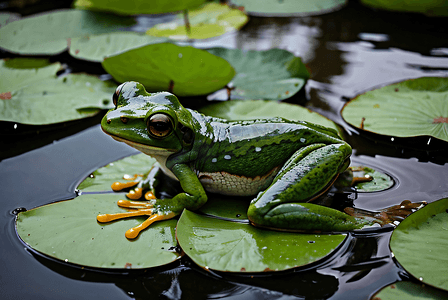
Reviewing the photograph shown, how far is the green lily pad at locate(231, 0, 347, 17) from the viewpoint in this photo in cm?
608

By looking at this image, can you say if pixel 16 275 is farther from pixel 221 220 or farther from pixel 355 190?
pixel 355 190

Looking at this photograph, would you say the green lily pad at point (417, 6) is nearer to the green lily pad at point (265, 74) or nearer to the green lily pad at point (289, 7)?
the green lily pad at point (289, 7)

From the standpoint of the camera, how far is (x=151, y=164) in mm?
3066

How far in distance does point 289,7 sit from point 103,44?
3235 millimetres

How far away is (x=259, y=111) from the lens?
11.4ft

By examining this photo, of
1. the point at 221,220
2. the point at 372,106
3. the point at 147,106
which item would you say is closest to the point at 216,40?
the point at 372,106

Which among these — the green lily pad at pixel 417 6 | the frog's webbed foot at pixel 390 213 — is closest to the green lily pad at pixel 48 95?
the frog's webbed foot at pixel 390 213

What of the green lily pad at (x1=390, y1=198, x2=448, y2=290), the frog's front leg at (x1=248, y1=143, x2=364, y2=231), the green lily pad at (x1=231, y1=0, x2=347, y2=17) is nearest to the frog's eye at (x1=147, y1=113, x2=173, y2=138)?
the frog's front leg at (x1=248, y1=143, x2=364, y2=231)

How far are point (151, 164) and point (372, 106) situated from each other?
6.89ft

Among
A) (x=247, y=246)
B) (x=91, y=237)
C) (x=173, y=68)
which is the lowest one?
(x=91, y=237)

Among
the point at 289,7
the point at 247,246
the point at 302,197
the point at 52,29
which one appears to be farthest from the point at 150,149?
the point at 289,7

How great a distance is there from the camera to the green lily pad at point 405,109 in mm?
3096

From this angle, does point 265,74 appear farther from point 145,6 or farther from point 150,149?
point 145,6

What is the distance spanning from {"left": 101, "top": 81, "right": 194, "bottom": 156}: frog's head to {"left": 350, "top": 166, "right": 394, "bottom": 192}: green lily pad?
50.7 inches
